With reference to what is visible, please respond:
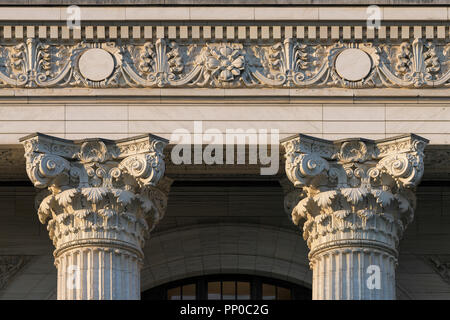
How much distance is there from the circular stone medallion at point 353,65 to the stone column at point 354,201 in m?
1.41

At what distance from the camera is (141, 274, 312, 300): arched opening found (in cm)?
4697

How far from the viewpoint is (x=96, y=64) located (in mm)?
43250

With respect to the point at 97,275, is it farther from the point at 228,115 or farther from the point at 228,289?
the point at 228,289

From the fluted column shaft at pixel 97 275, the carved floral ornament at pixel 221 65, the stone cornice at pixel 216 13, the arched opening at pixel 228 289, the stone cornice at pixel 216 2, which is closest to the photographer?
the fluted column shaft at pixel 97 275

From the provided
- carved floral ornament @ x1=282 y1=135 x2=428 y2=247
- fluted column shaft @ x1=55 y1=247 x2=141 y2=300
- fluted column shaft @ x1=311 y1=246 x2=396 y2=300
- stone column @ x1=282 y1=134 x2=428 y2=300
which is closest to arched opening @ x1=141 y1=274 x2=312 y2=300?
stone column @ x1=282 y1=134 x2=428 y2=300

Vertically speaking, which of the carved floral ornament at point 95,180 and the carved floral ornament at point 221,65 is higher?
the carved floral ornament at point 221,65

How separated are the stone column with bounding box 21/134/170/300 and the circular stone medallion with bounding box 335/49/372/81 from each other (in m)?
3.68

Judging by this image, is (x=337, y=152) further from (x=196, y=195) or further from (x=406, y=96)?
(x=196, y=195)

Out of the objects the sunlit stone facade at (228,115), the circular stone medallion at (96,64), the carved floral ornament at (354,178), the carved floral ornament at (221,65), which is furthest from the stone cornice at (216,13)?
the carved floral ornament at (354,178)

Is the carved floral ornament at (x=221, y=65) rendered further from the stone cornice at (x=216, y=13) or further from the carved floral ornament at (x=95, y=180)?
the carved floral ornament at (x=95, y=180)

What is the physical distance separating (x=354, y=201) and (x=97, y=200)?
4.70 meters

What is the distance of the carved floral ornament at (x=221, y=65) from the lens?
43125 mm

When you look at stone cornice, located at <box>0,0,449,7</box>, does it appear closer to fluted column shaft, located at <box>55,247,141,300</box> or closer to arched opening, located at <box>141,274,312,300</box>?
fluted column shaft, located at <box>55,247,141,300</box>

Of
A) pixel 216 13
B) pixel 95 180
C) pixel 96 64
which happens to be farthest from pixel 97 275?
pixel 216 13
